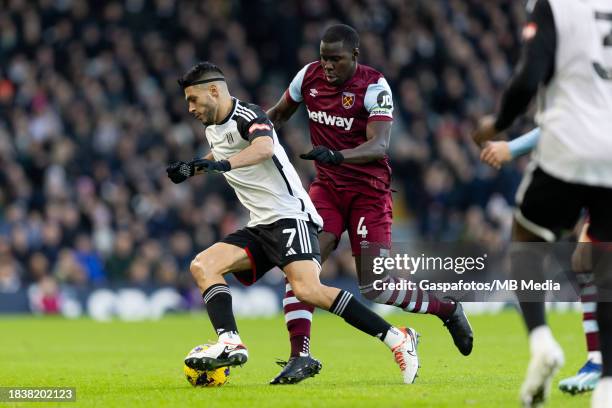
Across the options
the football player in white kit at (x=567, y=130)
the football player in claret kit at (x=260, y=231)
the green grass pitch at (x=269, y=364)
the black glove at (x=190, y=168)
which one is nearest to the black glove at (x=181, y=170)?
the black glove at (x=190, y=168)

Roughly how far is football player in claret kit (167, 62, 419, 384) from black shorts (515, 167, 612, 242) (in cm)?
243

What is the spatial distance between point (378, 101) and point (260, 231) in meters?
1.46

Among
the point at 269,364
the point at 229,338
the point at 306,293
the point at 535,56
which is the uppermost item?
the point at 535,56

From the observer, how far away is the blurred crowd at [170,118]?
20.5 meters

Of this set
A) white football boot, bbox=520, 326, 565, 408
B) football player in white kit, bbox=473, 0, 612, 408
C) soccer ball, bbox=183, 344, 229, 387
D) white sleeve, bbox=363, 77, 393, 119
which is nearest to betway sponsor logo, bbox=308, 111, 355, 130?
white sleeve, bbox=363, 77, 393, 119

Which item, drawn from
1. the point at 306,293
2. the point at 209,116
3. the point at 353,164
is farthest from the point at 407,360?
the point at 209,116

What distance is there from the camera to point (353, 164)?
9.21m

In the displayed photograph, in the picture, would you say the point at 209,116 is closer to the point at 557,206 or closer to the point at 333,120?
the point at 333,120

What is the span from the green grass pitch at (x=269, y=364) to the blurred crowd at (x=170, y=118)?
2.19m

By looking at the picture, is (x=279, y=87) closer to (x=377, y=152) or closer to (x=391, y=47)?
(x=391, y=47)

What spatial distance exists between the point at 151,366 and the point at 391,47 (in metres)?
15.7

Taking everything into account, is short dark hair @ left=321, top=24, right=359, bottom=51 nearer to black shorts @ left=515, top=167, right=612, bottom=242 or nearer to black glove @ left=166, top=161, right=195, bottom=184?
black glove @ left=166, top=161, right=195, bottom=184

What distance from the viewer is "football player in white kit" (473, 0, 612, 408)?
18.5 ft

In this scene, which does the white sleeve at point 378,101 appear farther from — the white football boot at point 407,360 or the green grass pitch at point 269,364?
the green grass pitch at point 269,364
